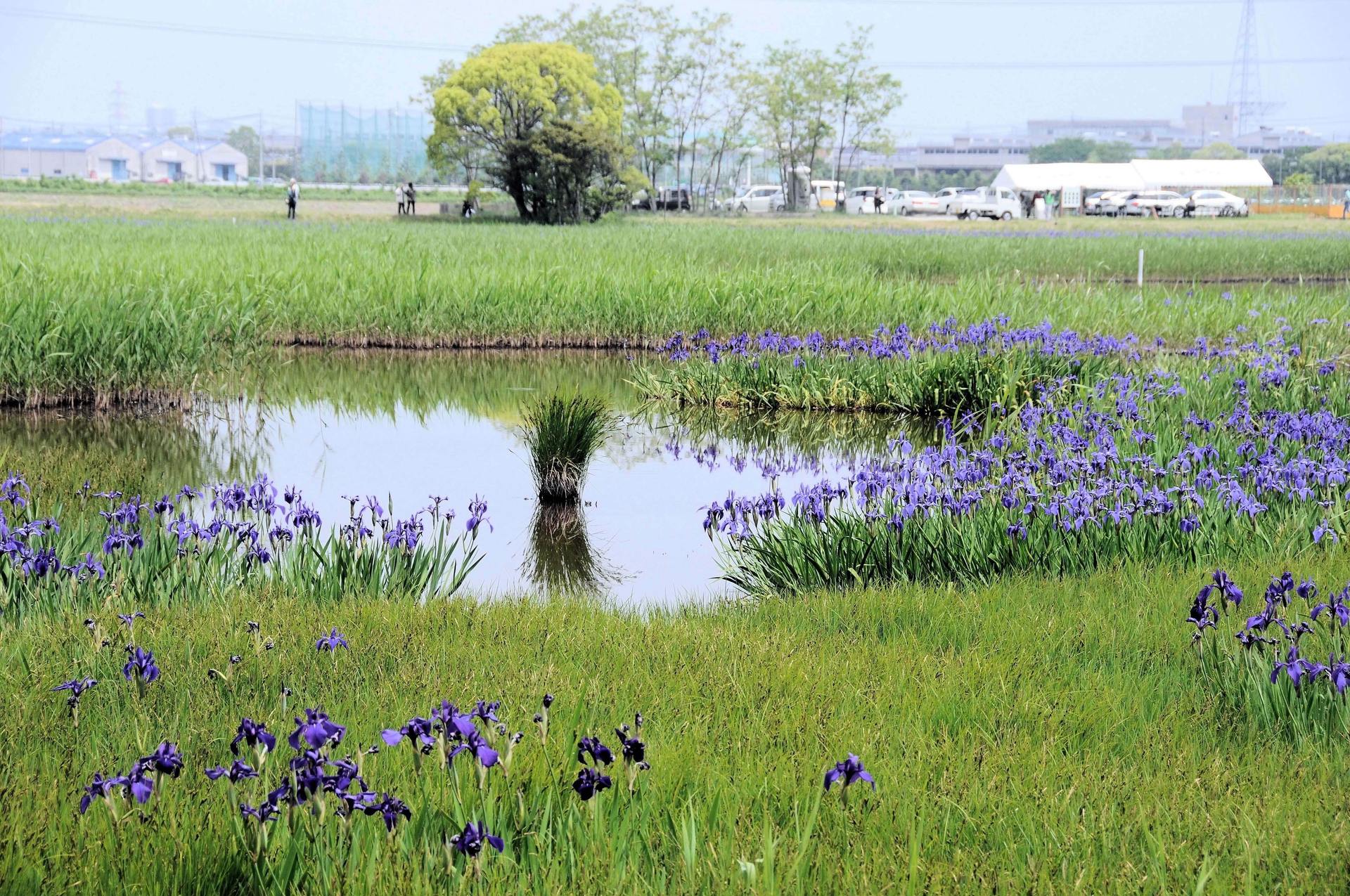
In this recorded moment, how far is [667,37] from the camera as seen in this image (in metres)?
65.0

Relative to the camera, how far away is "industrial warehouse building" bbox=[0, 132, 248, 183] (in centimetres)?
12900

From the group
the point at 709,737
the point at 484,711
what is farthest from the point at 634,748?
the point at 709,737

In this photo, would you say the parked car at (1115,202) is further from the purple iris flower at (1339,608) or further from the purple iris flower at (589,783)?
the purple iris flower at (589,783)

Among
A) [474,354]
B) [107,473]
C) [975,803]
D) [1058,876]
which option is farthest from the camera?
[474,354]

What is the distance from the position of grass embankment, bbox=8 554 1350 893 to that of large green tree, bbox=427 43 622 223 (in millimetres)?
38014

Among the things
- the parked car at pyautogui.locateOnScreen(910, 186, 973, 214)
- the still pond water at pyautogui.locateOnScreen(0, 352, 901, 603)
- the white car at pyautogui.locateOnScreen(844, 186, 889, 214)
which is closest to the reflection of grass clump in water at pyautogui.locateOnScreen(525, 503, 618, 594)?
the still pond water at pyautogui.locateOnScreen(0, 352, 901, 603)

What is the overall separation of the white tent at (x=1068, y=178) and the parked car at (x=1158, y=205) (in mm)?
6592

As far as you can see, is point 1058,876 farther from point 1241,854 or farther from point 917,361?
point 917,361

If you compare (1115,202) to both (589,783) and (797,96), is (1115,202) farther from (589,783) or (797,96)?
(589,783)

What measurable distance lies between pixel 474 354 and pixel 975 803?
12683 mm

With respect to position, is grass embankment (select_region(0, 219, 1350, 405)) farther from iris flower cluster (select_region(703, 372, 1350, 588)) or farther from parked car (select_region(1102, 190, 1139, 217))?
parked car (select_region(1102, 190, 1139, 217))

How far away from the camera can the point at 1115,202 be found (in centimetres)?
6256

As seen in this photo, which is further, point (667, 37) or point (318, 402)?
point (667, 37)

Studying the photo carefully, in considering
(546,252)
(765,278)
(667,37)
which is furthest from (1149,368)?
(667,37)
